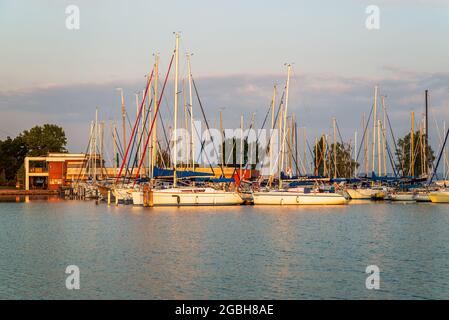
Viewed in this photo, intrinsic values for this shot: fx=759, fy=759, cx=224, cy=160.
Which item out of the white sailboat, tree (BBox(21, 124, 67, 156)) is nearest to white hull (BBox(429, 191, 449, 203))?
the white sailboat

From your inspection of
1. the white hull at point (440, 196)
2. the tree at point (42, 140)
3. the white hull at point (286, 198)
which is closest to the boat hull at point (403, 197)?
the white hull at point (440, 196)

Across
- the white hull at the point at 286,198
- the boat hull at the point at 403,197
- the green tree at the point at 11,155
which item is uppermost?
the green tree at the point at 11,155

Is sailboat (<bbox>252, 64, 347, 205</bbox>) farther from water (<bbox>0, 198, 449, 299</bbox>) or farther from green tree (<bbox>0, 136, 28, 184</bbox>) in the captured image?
green tree (<bbox>0, 136, 28, 184</bbox>)

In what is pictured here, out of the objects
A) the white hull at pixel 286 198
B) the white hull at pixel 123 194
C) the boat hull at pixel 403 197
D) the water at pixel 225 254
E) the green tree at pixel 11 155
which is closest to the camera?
the water at pixel 225 254

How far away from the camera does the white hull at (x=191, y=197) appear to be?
7431 cm

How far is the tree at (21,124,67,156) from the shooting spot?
173250 millimetres

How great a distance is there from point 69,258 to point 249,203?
43.5m

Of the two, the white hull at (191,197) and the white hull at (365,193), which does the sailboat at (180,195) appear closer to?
the white hull at (191,197)

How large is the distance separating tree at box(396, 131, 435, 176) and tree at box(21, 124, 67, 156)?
3044 inches

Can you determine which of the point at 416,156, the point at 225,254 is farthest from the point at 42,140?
the point at 225,254

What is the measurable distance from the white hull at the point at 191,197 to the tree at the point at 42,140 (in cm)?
9969

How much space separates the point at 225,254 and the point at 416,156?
260 feet
